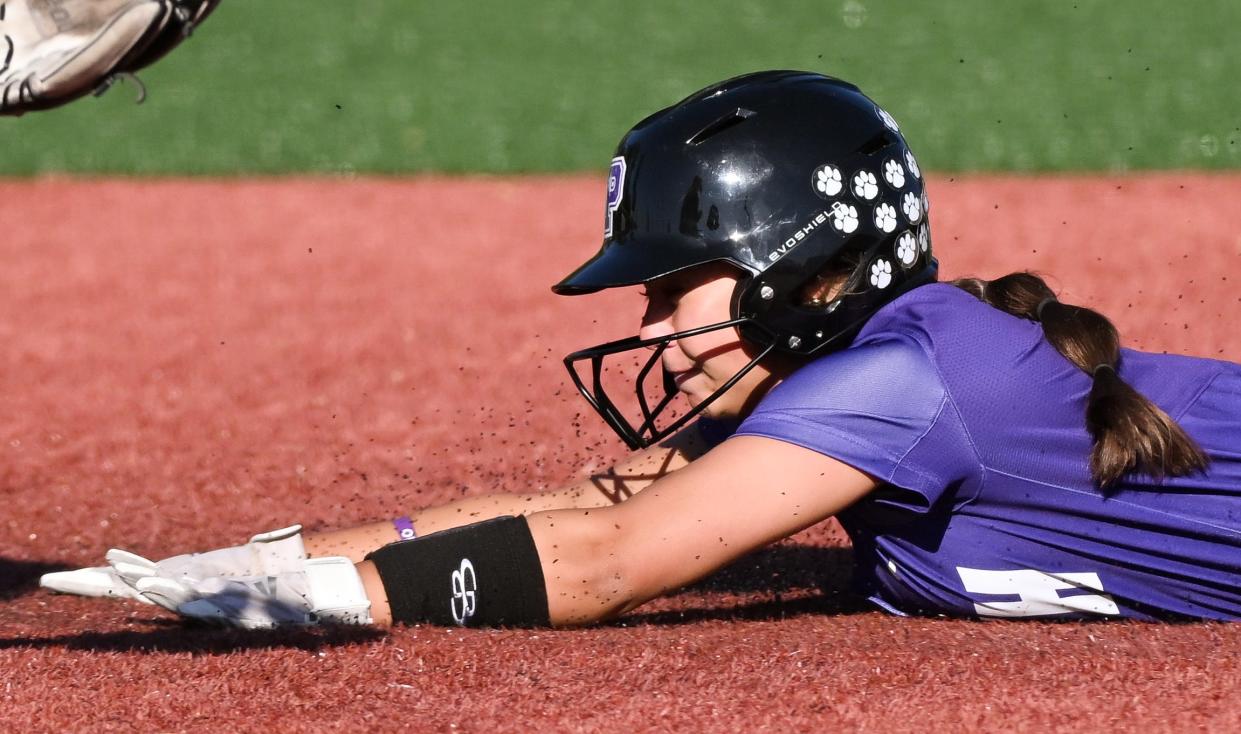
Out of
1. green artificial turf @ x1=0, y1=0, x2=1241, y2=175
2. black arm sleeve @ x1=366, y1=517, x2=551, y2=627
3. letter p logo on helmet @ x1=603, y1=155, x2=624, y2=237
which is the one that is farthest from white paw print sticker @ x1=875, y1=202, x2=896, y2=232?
green artificial turf @ x1=0, y1=0, x2=1241, y2=175

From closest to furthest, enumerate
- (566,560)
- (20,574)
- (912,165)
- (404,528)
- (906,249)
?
(566,560)
(906,249)
(912,165)
(404,528)
(20,574)

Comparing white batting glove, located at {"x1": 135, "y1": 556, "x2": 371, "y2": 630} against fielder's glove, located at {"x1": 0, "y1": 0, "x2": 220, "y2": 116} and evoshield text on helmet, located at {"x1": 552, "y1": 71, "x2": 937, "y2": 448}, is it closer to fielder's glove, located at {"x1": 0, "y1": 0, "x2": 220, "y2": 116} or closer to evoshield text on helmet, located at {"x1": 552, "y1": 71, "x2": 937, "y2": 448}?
evoshield text on helmet, located at {"x1": 552, "y1": 71, "x2": 937, "y2": 448}

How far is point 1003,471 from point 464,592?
1031 mm

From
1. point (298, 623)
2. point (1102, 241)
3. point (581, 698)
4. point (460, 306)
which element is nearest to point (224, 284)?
point (460, 306)

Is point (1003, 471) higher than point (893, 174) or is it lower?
lower

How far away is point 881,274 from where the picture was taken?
3.09m

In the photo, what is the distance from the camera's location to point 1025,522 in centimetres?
302

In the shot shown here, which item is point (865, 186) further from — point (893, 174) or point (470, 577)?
point (470, 577)

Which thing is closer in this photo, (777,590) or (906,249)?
(906,249)

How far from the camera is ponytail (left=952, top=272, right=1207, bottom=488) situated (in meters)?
2.93

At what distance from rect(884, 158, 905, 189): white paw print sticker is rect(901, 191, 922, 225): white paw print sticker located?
0.03m

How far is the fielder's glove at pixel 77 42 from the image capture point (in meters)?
2.77

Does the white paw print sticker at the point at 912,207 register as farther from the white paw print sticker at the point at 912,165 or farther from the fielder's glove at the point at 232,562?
the fielder's glove at the point at 232,562

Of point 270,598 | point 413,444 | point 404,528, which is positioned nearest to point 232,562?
point 270,598
